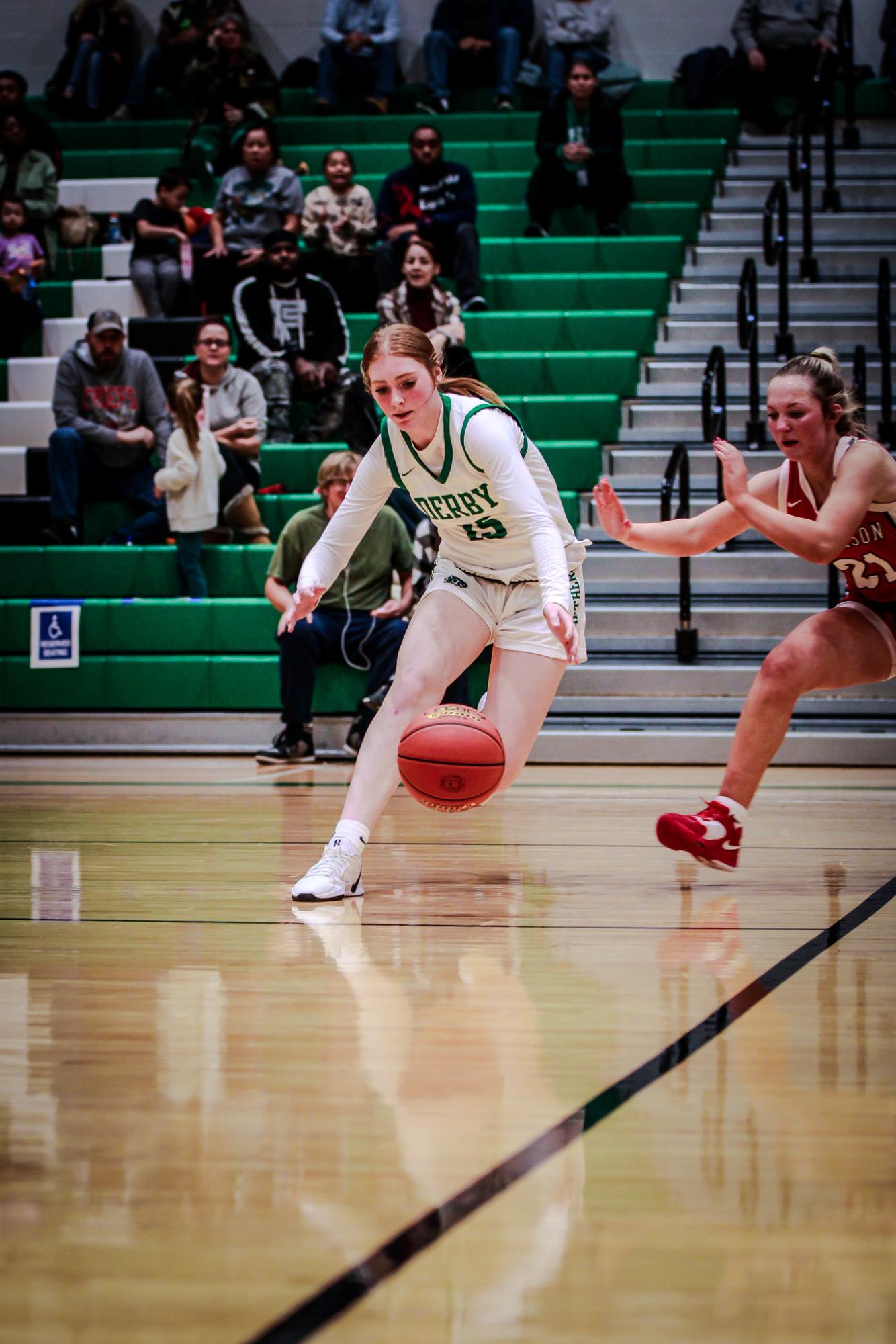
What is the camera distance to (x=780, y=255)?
28.4 feet

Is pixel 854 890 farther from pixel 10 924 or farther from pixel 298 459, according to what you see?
pixel 298 459

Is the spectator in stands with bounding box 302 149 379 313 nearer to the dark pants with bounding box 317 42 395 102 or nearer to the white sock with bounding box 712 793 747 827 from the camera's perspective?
the dark pants with bounding box 317 42 395 102

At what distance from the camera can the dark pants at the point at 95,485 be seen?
7875 mm

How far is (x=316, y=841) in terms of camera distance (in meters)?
4.32

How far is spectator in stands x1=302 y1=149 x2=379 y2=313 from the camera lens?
9258mm

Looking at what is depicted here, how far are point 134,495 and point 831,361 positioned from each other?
5.23m

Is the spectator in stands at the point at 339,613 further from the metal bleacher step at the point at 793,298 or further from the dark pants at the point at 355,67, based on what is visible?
the dark pants at the point at 355,67

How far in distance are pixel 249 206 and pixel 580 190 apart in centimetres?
218

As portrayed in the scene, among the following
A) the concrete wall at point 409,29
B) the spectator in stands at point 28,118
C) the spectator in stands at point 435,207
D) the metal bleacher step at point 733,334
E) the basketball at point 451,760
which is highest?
the concrete wall at point 409,29

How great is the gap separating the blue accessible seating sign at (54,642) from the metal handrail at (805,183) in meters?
5.09

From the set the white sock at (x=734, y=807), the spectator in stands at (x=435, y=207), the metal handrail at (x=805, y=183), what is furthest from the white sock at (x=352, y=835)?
the metal handrail at (x=805, y=183)

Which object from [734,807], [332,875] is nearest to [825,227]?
[734,807]

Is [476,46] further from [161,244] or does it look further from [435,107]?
[161,244]

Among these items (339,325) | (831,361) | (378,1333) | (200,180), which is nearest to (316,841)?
(831,361)
